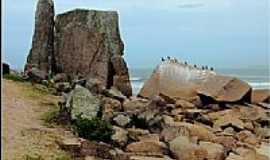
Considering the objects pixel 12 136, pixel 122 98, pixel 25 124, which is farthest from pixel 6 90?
pixel 12 136

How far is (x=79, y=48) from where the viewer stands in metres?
15.0

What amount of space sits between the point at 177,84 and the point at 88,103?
461 cm

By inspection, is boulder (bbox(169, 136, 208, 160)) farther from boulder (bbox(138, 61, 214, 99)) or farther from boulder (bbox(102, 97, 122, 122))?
boulder (bbox(138, 61, 214, 99))

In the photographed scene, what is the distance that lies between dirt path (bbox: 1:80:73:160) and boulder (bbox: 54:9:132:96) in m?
1.96

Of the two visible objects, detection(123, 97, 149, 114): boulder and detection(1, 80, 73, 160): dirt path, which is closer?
detection(1, 80, 73, 160): dirt path

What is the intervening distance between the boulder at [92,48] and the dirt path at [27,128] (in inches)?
77.4

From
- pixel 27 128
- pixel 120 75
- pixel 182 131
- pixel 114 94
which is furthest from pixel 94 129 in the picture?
pixel 120 75

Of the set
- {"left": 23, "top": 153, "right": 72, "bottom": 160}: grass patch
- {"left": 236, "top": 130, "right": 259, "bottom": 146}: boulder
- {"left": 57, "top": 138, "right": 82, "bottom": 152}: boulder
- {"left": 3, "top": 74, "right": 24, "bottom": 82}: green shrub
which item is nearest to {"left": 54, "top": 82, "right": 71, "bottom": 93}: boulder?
{"left": 3, "top": 74, "right": 24, "bottom": 82}: green shrub

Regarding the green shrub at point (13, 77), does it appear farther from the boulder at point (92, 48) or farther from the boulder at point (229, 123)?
the boulder at point (229, 123)

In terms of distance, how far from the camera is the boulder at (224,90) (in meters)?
13.2

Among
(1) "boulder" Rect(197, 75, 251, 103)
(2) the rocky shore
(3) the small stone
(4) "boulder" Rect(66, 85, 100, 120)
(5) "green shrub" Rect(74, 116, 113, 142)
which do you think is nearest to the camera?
(3) the small stone

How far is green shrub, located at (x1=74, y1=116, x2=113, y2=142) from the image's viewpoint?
Answer: 8.86m

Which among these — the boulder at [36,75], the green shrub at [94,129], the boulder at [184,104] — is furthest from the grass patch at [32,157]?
the boulder at [36,75]

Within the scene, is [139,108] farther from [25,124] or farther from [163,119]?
[25,124]
